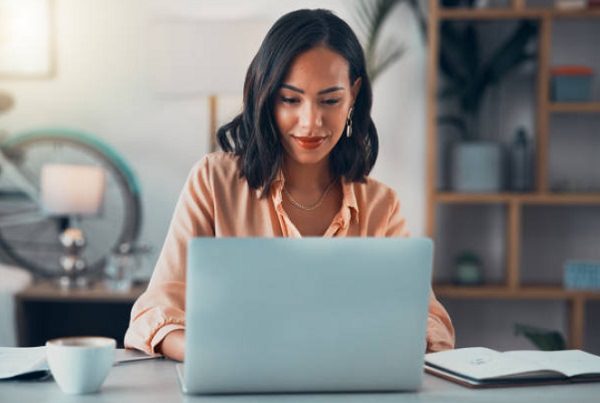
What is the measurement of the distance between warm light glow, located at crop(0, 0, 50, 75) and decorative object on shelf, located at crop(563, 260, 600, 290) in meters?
2.32

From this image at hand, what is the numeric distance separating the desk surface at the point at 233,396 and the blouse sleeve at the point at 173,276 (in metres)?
0.16

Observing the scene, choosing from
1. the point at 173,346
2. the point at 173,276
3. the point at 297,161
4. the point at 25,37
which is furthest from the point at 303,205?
the point at 25,37

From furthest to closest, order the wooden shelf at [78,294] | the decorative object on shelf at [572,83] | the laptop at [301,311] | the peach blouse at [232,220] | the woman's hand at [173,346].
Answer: the decorative object on shelf at [572,83] < the wooden shelf at [78,294] < the peach blouse at [232,220] < the woman's hand at [173,346] < the laptop at [301,311]

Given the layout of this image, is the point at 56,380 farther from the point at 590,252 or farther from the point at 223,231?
the point at 590,252

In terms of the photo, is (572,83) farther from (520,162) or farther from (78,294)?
(78,294)

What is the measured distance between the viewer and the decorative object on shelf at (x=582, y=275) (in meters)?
3.49

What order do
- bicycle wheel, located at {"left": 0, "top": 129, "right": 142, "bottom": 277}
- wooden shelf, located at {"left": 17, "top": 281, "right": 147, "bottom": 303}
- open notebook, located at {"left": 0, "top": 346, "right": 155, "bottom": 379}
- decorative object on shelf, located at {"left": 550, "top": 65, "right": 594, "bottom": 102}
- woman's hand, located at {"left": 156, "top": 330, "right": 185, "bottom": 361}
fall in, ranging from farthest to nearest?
bicycle wheel, located at {"left": 0, "top": 129, "right": 142, "bottom": 277} < decorative object on shelf, located at {"left": 550, "top": 65, "right": 594, "bottom": 102} < wooden shelf, located at {"left": 17, "top": 281, "right": 147, "bottom": 303} < woman's hand, located at {"left": 156, "top": 330, "right": 185, "bottom": 361} < open notebook, located at {"left": 0, "top": 346, "right": 155, "bottom": 379}

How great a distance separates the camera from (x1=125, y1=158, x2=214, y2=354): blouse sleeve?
1455 millimetres

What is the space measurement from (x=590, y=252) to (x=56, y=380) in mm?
2963

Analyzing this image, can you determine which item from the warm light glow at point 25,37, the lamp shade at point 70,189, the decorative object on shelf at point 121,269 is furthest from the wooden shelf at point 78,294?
the warm light glow at point 25,37

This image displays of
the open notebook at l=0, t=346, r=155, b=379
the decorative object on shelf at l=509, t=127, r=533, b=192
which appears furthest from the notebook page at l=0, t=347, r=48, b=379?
the decorative object on shelf at l=509, t=127, r=533, b=192

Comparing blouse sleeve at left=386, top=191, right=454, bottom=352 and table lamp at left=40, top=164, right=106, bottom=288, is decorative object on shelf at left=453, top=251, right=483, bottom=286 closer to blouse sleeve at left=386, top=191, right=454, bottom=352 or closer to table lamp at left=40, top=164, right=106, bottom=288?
table lamp at left=40, top=164, right=106, bottom=288

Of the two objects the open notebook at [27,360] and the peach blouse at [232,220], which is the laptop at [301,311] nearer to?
the open notebook at [27,360]

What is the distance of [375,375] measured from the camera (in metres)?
1.13
